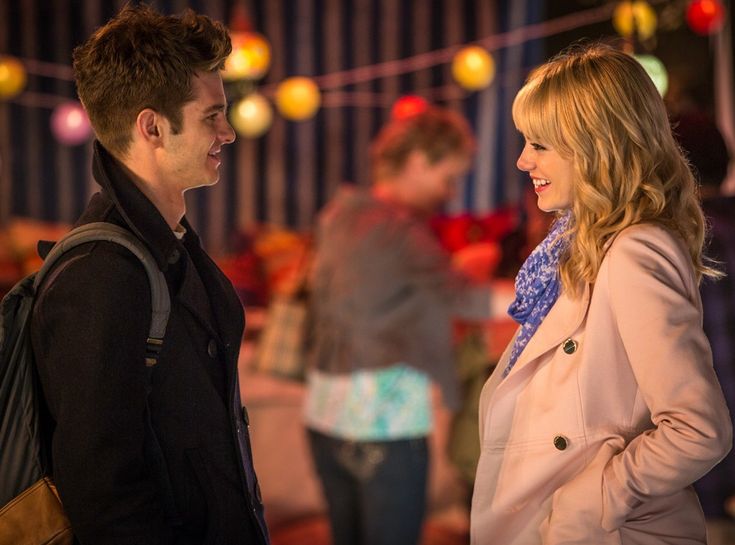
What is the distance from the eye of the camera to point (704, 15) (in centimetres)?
371

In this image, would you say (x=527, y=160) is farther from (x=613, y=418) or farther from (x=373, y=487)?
(x=373, y=487)

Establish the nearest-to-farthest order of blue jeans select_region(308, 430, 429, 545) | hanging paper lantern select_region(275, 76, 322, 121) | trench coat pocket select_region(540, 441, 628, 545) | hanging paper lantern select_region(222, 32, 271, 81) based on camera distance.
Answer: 1. trench coat pocket select_region(540, 441, 628, 545)
2. blue jeans select_region(308, 430, 429, 545)
3. hanging paper lantern select_region(222, 32, 271, 81)
4. hanging paper lantern select_region(275, 76, 322, 121)

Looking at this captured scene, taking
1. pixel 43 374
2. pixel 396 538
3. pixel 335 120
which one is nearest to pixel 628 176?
pixel 43 374

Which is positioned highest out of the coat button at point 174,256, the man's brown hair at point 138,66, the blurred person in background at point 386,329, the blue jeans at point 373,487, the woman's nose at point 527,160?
the man's brown hair at point 138,66

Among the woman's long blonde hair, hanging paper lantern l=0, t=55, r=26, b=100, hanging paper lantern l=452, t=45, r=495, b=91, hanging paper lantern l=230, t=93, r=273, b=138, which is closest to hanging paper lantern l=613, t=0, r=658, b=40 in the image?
hanging paper lantern l=452, t=45, r=495, b=91

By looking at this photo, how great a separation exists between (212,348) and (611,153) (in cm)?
80

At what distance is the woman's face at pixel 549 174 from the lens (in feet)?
5.76

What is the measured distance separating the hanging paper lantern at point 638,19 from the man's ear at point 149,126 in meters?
2.42

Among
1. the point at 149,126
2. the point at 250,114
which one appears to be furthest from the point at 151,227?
the point at 250,114

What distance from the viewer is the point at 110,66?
1.67 meters

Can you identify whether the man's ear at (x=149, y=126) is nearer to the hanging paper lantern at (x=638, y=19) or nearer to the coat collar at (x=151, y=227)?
the coat collar at (x=151, y=227)

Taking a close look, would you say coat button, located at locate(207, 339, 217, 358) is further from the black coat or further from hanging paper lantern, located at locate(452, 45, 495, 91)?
hanging paper lantern, located at locate(452, 45, 495, 91)

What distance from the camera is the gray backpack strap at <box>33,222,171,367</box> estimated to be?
1.59 m

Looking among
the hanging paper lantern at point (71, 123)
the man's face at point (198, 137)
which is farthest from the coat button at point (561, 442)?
the hanging paper lantern at point (71, 123)
